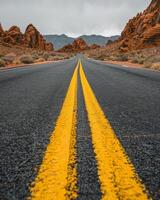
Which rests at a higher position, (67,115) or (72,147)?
(72,147)

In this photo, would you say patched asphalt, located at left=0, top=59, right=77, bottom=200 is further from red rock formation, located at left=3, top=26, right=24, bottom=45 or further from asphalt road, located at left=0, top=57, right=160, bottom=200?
red rock formation, located at left=3, top=26, right=24, bottom=45

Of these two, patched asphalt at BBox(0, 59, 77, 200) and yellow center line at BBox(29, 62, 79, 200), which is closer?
yellow center line at BBox(29, 62, 79, 200)

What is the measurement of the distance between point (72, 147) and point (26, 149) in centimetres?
33

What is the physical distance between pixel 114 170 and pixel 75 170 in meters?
0.22

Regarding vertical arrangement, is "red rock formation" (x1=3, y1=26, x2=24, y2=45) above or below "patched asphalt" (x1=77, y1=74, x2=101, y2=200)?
below

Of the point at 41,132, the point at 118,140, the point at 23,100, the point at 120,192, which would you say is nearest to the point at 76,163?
the point at 120,192

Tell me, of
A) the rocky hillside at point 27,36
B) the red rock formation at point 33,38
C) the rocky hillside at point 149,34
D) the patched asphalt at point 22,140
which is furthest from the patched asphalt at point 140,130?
the red rock formation at point 33,38

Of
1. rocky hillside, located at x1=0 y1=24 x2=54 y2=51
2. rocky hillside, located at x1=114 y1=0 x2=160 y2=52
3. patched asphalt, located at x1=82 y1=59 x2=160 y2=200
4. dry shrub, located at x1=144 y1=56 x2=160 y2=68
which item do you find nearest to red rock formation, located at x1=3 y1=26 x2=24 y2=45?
rocky hillside, located at x1=0 y1=24 x2=54 y2=51

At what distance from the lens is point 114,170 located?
1.55m

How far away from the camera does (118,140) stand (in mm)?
2189

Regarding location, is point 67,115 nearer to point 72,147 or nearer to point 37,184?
point 72,147

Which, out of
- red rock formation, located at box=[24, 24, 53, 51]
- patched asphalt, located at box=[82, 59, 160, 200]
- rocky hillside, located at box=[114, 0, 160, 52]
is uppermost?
patched asphalt, located at box=[82, 59, 160, 200]

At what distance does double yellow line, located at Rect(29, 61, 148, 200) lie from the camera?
4.22 feet

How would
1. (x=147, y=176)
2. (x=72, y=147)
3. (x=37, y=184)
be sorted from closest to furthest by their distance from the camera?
(x=37, y=184), (x=147, y=176), (x=72, y=147)
